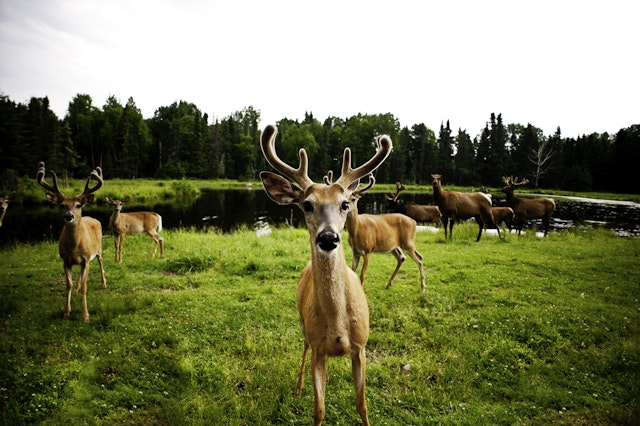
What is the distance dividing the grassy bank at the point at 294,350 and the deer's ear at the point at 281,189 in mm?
2732

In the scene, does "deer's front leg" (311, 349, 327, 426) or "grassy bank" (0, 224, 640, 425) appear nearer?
"deer's front leg" (311, 349, 327, 426)

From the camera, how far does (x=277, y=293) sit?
26.3ft

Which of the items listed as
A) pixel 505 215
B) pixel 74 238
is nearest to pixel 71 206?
pixel 74 238

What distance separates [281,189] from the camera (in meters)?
3.81

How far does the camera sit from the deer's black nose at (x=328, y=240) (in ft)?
9.47

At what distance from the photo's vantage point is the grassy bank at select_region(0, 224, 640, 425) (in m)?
4.04

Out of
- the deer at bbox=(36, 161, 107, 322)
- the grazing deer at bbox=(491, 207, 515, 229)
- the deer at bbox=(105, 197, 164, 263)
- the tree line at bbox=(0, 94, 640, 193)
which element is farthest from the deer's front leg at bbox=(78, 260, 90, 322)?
the tree line at bbox=(0, 94, 640, 193)

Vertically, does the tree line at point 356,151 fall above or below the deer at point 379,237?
above

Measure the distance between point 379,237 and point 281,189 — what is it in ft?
16.6

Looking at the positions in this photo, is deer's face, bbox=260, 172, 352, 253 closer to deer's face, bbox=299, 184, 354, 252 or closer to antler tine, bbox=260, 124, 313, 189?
deer's face, bbox=299, 184, 354, 252

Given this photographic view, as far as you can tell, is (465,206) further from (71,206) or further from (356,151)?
(356,151)

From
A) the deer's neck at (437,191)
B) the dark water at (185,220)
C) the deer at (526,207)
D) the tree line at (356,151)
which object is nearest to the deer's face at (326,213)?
the deer's neck at (437,191)

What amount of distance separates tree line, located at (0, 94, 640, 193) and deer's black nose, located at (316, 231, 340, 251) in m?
64.2

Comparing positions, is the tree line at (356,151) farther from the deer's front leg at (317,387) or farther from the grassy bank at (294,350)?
the deer's front leg at (317,387)
